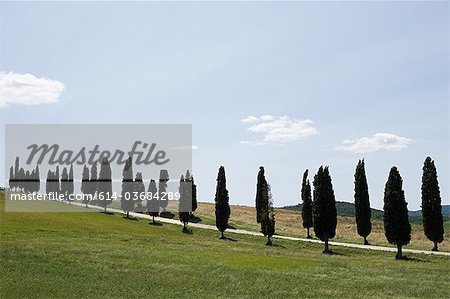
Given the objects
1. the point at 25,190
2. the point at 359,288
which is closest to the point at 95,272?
the point at 359,288

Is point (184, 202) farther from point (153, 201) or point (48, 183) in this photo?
point (48, 183)

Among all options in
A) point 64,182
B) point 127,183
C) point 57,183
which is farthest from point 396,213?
point 57,183

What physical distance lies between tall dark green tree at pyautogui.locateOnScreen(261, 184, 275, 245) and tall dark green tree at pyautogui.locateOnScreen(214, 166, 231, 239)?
8360mm

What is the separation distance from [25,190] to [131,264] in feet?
409

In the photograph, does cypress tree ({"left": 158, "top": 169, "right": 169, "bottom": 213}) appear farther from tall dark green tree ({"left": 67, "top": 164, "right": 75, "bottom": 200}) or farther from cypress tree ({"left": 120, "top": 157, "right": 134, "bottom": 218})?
tall dark green tree ({"left": 67, "top": 164, "right": 75, "bottom": 200})

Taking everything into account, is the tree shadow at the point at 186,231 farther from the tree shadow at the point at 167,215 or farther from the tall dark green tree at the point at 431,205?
the tall dark green tree at the point at 431,205

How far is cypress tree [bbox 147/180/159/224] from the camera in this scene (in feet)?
312

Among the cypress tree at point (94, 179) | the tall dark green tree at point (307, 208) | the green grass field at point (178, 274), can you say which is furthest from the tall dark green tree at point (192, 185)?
the green grass field at point (178, 274)

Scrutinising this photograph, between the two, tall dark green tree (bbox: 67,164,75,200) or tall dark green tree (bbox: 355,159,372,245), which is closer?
tall dark green tree (bbox: 355,159,372,245)

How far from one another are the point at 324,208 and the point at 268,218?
33.5ft

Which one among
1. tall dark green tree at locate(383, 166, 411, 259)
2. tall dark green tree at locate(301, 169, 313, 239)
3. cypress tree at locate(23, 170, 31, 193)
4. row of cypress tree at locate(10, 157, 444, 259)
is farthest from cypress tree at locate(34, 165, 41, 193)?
tall dark green tree at locate(383, 166, 411, 259)

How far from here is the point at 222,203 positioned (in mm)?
82875

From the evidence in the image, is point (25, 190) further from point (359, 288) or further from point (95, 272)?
point (359, 288)

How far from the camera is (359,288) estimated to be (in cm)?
3316
